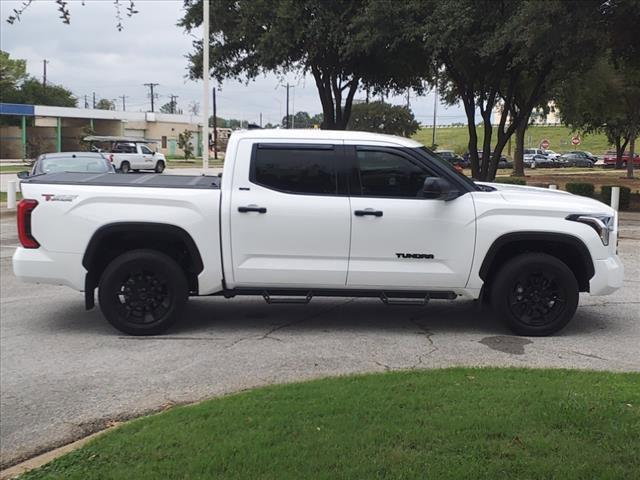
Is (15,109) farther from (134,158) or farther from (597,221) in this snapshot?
(597,221)

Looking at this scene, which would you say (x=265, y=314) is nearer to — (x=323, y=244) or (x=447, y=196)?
(x=323, y=244)

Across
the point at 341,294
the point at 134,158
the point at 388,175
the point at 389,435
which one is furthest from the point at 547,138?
the point at 389,435

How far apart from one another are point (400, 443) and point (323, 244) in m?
2.96

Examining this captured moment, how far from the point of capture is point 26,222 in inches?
252

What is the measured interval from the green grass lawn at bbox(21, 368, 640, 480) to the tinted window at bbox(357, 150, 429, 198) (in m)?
2.25

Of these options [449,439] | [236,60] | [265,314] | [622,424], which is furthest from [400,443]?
[236,60]

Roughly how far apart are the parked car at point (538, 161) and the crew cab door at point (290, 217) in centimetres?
6614

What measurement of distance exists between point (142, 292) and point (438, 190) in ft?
9.96

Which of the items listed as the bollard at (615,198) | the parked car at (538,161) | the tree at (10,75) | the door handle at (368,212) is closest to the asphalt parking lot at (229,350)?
the door handle at (368,212)

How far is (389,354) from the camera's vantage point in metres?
5.92

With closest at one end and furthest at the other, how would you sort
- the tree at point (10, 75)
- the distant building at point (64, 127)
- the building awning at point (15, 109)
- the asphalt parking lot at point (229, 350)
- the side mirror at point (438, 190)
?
the asphalt parking lot at point (229, 350) < the side mirror at point (438, 190) < the building awning at point (15, 109) < the distant building at point (64, 127) < the tree at point (10, 75)

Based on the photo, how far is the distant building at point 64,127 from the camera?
63.4 m

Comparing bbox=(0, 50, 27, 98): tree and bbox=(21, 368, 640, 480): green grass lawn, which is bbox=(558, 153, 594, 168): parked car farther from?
bbox=(21, 368, 640, 480): green grass lawn

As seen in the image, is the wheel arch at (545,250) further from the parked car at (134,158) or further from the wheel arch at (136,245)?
the parked car at (134,158)
